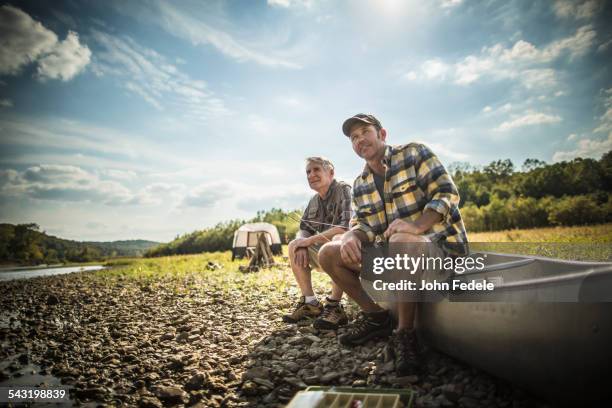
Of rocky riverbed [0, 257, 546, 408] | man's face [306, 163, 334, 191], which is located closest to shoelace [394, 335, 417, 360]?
rocky riverbed [0, 257, 546, 408]

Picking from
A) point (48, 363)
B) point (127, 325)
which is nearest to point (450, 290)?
point (48, 363)

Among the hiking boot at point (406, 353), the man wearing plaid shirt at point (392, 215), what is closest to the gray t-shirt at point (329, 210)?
the man wearing plaid shirt at point (392, 215)

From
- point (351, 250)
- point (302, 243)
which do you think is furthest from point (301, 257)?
point (351, 250)

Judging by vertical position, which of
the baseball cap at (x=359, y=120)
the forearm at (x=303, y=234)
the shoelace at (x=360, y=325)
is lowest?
the shoelace at (x=360, y=325)

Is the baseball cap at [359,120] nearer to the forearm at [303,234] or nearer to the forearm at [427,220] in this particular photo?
the forearm at [427,220]

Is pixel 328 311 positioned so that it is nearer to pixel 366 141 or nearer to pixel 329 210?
pixel 329 210

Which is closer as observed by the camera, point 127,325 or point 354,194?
point 354,194

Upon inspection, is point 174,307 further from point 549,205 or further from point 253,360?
point 549,205

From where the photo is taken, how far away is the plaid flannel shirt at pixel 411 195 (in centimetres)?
290

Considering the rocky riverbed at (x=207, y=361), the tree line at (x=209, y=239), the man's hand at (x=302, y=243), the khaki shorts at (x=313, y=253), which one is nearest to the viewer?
the rocky riverbed at (x=207, y=361)

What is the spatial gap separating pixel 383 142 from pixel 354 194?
0.68 metres

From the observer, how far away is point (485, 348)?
2275 mm

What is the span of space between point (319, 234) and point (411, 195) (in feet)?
5.09

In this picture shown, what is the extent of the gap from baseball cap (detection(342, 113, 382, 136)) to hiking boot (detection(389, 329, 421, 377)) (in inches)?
81.2
